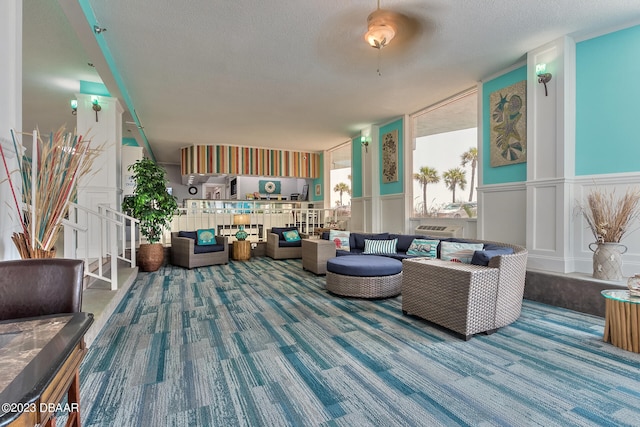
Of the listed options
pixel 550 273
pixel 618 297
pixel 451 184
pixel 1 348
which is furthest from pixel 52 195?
pixel 451 184

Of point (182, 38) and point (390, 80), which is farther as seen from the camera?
point (390, 80)

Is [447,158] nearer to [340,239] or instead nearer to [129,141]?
[340,239]

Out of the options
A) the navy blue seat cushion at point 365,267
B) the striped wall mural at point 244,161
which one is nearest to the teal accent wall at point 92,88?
the striped wall mural at point 244,161

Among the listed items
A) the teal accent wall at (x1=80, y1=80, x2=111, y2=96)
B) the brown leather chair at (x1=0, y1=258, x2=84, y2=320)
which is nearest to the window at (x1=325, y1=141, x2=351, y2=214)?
the teal accent wall at (x1=80, y1=80, x2=111, y2=96)

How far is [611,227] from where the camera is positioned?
307 cm

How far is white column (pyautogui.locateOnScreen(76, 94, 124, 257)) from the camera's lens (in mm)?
4730

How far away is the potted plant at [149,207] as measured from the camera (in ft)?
17.4

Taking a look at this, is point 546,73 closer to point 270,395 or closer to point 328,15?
point 328,15

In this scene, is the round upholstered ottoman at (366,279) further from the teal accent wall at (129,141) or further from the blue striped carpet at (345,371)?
the teal accent wall at (129,141)

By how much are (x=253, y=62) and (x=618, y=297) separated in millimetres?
4480

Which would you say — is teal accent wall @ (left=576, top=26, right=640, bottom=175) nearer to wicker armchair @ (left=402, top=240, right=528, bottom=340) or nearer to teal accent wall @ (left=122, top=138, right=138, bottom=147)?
wicker armchair @ (left=402, top=240, right=528, bottom=340)

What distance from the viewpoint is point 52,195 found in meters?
1.86

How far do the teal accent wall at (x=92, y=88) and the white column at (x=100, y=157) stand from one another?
3.3 inches

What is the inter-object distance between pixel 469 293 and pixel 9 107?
138 inches
